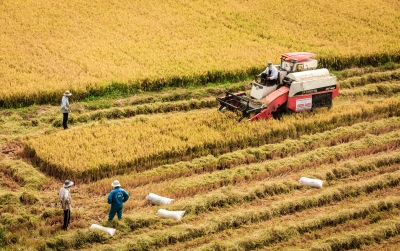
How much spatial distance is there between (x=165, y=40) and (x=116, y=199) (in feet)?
48.1

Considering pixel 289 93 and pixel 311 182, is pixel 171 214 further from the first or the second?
pixel 289 93

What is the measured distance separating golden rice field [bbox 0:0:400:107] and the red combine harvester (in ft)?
12.2

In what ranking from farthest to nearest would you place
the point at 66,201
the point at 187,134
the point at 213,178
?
the point at 187,134 < the point at 213,178 < the point at 66,201

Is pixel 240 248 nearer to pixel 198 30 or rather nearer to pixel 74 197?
pixel 74 197

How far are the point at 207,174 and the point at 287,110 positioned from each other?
493 centimetres

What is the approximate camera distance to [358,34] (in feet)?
93.6

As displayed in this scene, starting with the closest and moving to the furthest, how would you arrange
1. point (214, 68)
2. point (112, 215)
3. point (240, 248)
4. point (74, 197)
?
point (240, 248) < point (112, 215) < point (74, 197) < point (214, 68)

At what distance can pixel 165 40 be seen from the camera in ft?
87.5

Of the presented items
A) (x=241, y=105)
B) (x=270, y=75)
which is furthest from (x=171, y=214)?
(x=270, y=75)

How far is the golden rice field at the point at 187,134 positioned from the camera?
13.0 meters

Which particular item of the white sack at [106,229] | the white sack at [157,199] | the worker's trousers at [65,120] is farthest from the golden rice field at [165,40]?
the white sack at [106,229]

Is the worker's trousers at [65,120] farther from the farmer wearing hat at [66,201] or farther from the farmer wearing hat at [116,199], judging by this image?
the farmer wearing hat at [116,199]

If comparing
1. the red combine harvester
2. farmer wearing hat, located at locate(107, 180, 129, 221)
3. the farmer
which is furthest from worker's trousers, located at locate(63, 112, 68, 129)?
the farmer

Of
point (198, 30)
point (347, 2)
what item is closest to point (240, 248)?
point (198, 30)
